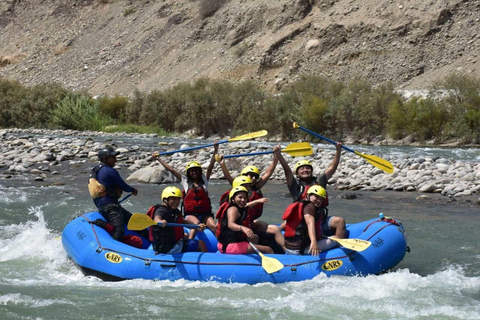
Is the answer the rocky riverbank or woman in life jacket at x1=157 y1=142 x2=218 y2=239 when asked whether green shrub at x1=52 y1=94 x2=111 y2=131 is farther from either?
woman in life jacket at x1=157 y1=142 x2=218 y2=239

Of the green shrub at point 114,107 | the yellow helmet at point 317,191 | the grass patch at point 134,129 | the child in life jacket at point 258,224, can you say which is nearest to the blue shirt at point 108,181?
the child in life jacket at point 258,224

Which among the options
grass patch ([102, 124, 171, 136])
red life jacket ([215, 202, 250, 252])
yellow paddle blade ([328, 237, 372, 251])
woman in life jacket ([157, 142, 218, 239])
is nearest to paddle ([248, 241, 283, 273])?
red life jacket ([215, 202, 250, 252])

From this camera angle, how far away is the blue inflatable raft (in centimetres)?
593

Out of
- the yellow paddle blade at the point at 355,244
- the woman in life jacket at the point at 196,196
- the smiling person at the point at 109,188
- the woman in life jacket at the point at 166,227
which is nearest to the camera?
the yellow paddle blade at the point at 355,244

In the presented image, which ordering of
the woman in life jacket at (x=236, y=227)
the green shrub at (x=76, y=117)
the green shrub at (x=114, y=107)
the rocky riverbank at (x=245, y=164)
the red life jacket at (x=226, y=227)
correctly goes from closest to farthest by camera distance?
the woman in life jacket at (x=236, y=227), the red life jacket at (x=226, y=227), the rocky riverbank at (x=245, y=164), the green shrub at (x=76, y=117), the green shrub at (x=114, y=107)

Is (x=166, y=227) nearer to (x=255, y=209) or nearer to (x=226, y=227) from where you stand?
(x=226, y=227)

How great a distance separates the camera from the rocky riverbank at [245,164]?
1198 centimetres

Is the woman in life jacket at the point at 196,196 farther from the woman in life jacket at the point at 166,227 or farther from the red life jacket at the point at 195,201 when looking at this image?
the woman in life jacket at the point at 166,227

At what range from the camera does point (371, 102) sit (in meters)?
23.7

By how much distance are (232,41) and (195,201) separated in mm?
31600

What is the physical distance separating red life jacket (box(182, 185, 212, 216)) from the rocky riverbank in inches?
210

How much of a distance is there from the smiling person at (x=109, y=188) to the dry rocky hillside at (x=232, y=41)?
22.6 m

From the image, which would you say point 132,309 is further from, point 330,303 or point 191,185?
point 191,185

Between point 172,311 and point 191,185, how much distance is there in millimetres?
2156
